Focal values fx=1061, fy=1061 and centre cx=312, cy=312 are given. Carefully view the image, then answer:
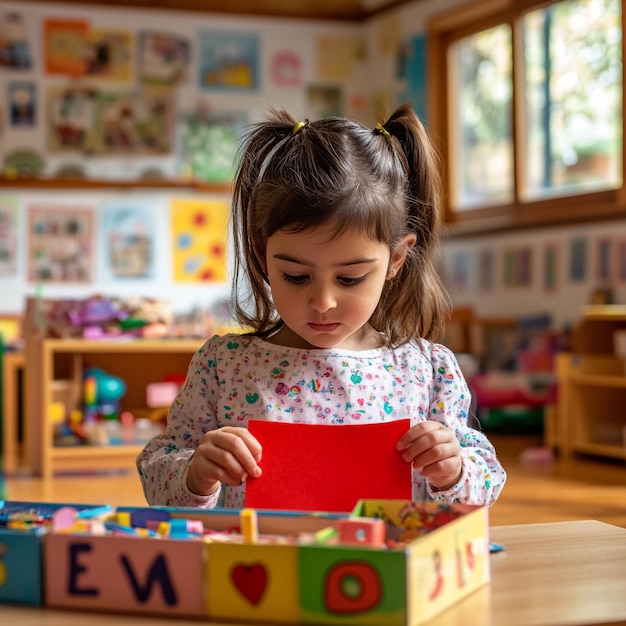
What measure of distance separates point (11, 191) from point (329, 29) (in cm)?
173

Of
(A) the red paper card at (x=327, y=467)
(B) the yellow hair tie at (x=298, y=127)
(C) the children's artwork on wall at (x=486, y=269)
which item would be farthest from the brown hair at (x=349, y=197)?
(C) the children's artwork on wall at (x=486, y=269)

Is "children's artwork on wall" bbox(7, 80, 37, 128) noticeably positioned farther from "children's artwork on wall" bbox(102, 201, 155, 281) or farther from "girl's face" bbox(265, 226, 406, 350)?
"girl's face" bbox(265, 226, 406, 350)

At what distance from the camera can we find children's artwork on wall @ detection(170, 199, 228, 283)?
16.4ft

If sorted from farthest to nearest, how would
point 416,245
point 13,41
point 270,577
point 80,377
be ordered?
1. point 13,41
2. point 80,377
3. point 416,245
4. point 270,577

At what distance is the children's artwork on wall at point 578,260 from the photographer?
13.1 ft

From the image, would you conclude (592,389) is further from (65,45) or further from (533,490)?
(65,45)

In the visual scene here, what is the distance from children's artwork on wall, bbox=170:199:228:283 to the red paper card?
13.8ft

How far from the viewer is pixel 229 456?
82cm

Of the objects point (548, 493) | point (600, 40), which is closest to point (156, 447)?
point (548, 493)

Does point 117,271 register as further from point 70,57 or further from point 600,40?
point 600,40

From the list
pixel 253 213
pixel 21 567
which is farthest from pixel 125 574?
pixel 253 213

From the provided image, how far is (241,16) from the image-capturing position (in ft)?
16.7

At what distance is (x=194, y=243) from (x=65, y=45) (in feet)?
3.53

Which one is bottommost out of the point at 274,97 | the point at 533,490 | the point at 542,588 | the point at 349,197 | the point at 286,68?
the point at 533,490
